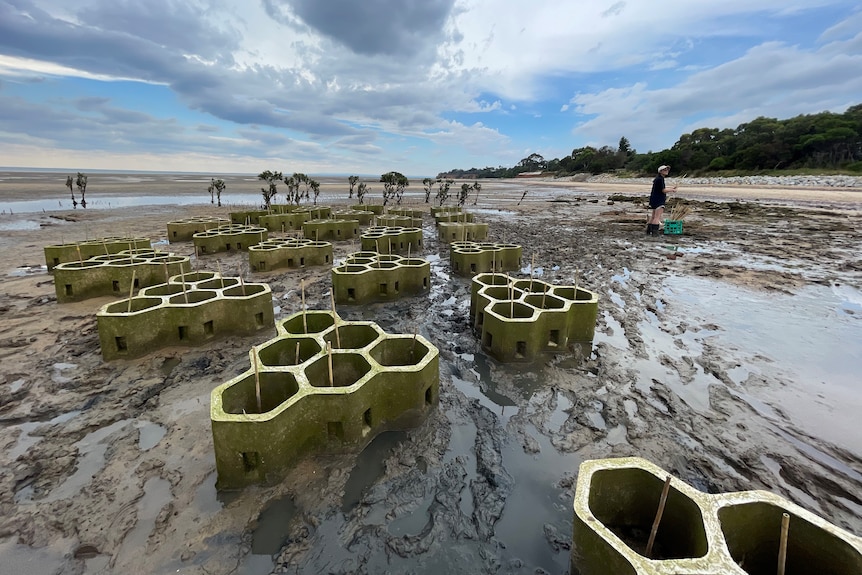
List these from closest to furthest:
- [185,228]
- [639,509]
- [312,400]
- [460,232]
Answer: [639,509], [312,400], [185,228], [460,232]

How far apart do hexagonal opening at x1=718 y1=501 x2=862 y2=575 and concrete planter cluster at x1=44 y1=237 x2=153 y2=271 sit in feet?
43.1

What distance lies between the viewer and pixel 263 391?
184 inches

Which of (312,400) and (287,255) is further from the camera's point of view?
(287,255)

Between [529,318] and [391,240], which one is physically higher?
[391,240]

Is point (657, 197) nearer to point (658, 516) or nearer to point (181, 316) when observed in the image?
A: point (658, 516)

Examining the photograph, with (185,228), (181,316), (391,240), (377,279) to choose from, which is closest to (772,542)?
(377,279)

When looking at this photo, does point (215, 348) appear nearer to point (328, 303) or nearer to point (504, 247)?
point (328, 303)

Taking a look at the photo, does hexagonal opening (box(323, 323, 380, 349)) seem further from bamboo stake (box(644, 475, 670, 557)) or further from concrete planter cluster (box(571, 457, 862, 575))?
bamboo stake (box(644, 475, 670, 557))

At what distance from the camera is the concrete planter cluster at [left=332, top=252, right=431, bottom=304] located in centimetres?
874

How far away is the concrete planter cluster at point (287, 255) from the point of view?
11391 mm

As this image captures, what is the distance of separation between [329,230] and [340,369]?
12.1 metres

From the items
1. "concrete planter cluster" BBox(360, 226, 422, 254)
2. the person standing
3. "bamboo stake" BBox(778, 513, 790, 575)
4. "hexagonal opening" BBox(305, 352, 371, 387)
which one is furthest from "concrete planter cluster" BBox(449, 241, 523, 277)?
"bamboo stake" BBox(778, 513, 790, 575)

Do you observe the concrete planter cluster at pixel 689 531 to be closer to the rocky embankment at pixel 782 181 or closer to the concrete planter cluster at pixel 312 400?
the concrete planter cluster at pixel 312 400

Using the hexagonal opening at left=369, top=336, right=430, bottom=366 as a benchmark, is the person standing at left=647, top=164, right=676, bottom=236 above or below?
above
